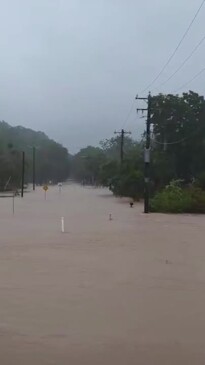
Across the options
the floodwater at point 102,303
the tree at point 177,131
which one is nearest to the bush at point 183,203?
the tree at point 177,131

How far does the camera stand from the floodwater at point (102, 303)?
6.99 m

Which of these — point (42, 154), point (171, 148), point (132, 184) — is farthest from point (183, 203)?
point (42, 154)

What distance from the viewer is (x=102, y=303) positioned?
9.91 meters

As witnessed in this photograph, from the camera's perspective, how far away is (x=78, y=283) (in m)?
12.0

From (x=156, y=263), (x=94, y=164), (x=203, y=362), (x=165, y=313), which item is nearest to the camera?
(x=203, y=362)

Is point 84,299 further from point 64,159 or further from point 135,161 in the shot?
point 64,159

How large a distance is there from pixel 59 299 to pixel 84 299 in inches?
17.7

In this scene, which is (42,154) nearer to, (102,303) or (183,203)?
(183,203)

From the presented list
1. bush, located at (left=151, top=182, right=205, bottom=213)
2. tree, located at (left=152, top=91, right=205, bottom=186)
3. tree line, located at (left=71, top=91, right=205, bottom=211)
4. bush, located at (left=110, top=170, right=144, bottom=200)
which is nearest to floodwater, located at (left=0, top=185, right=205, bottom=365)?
bush, located at (left=151, top=182, right=205, bottom=213)

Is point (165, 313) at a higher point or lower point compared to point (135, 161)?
lower

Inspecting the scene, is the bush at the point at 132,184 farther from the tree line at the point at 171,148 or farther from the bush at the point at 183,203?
the bush at the point at 183,203

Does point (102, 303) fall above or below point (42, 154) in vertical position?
below

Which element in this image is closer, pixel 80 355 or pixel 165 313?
pixel 80 355

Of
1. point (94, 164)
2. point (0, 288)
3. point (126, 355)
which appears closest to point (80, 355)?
point (126, 355)
